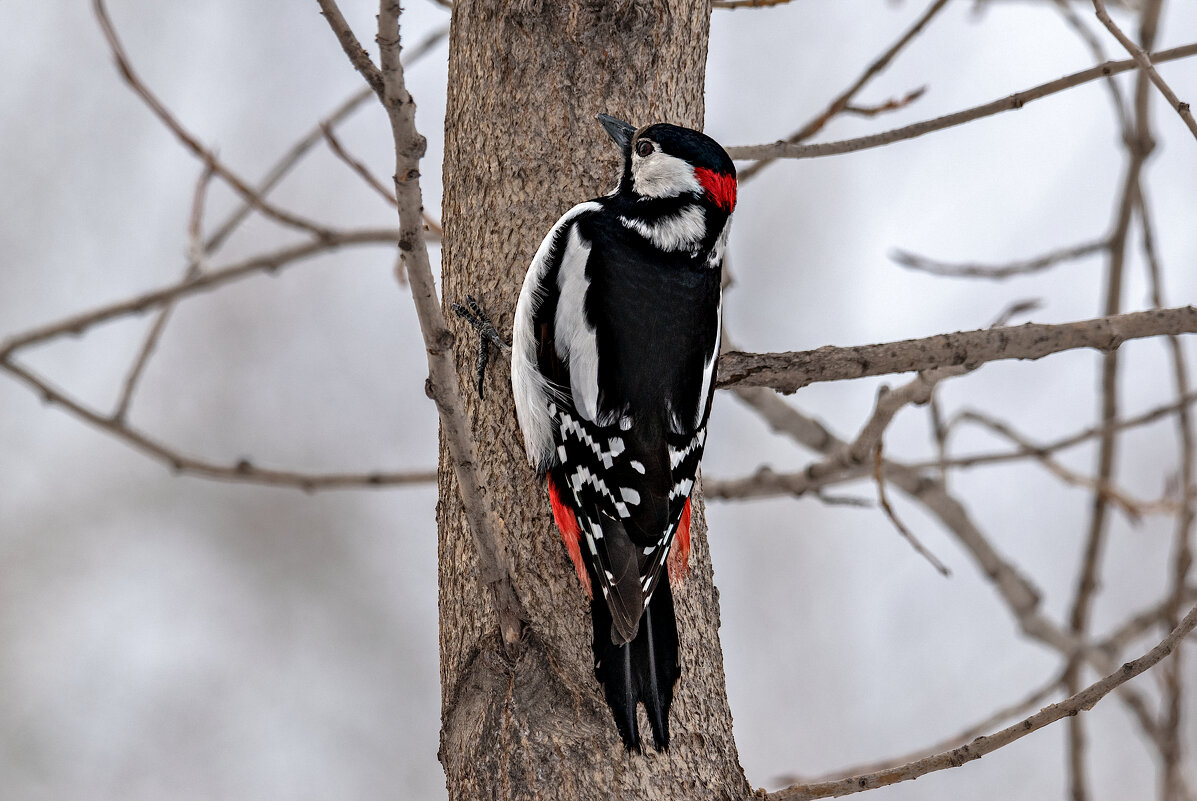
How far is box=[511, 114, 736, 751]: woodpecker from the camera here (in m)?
1.70

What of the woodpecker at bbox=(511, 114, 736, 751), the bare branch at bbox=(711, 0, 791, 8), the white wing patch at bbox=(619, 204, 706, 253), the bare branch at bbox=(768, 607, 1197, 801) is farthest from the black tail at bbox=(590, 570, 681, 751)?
the bare branch at bbox=(711, 0, 791, 8)

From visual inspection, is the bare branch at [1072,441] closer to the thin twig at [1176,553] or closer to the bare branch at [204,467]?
the thin twig at [1176,553]

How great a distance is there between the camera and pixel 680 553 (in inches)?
74.6

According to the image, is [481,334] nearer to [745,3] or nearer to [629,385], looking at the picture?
[629,385]

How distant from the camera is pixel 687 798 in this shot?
1616 mm

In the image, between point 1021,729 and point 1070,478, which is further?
point 1070,478

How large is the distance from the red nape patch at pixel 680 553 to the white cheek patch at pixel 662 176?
65 cm

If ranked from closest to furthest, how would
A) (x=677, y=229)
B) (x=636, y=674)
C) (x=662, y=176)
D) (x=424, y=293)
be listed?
1. (x=424, y=293)
2. (x=636, y=674)
3. (x=662, y=176)
4. (x=677, y=229)

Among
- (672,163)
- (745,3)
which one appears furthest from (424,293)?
(745,3)

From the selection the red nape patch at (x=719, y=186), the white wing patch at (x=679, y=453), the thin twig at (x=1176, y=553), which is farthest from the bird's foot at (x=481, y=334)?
the thin twig at (x=1176, y=553)

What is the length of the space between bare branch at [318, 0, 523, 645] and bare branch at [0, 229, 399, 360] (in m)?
1.30

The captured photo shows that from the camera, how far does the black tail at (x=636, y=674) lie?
163cm

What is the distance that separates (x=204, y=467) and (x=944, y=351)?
5.71 ft

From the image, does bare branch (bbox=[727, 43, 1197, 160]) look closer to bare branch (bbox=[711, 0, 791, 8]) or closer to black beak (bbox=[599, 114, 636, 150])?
black beak (bbox=[599, 114, 636, 150])
